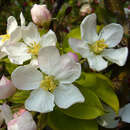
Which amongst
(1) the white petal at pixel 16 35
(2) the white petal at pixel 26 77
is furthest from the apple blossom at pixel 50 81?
(1) the white petal at pixel 16 35

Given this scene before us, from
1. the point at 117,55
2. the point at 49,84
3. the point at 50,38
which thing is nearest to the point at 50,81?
the point at 49,84

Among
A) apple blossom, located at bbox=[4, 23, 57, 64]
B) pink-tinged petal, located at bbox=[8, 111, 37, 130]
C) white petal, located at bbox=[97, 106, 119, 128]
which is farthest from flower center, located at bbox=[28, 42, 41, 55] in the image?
white petal, located at bbox=[97, 106, 119, 128]

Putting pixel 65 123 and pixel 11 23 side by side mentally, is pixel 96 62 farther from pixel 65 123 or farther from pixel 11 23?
pixel 11 23

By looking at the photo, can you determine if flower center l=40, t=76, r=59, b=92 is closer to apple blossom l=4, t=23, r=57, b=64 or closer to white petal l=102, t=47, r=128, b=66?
apple blossom l=4, t=23, r=57, b=64

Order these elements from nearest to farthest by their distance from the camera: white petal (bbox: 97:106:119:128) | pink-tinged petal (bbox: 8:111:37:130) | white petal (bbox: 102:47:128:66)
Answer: pink-tinged petal (bbox: 8:111:37:130) < white petal (bbox: 102:47:128:66) < white petal (bbox: 97:106:119:128)

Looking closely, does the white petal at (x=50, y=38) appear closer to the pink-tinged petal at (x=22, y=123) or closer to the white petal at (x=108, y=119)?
the pink-tinged petal at (x=22, y=123)

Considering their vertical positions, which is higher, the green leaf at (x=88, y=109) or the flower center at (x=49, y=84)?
the flower center at (x=49, y=84)
